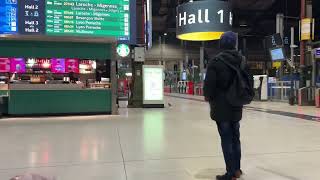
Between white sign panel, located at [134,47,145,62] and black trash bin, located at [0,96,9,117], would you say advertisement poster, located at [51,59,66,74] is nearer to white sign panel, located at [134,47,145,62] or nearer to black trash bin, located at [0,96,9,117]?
black trash bin, located at [0,96,9,117]

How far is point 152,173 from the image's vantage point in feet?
17.2

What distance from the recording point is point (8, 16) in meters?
13.2

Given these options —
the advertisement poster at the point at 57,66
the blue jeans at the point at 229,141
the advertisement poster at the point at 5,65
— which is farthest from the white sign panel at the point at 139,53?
the blue jeans at the point at 229,141

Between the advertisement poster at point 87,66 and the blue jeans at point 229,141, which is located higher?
the advertisement poster at point 87,66

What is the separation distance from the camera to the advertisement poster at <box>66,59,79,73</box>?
14875 mm

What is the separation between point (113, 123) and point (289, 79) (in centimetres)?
1377

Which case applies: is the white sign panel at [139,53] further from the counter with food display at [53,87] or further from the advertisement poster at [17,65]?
the advertisement poster at [17,65]

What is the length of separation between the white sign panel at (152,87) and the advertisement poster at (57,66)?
3.89 m

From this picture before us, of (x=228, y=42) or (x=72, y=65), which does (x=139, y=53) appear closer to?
(x=72, y=65)

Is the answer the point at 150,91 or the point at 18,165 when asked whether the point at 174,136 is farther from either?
the point at 150,91

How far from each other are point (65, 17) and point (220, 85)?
32.6 ft

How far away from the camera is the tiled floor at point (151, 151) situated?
5277 millimetres

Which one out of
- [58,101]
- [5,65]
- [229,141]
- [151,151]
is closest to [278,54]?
[58,101]

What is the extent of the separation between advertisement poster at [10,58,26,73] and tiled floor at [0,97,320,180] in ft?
13.8
